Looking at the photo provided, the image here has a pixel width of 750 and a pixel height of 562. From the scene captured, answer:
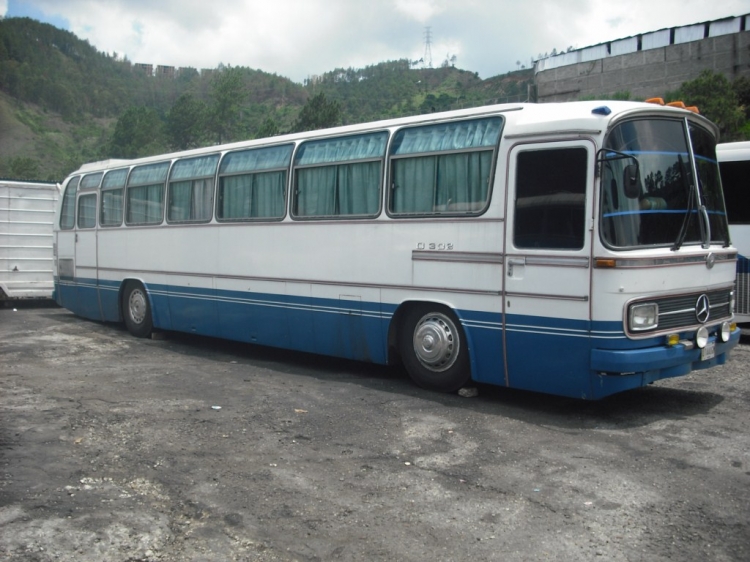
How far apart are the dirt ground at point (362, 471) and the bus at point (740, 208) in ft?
10.9

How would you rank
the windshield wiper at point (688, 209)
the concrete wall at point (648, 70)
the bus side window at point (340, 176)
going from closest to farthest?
the windshield wiper at point (688, 209) → the bus side window at point (340, 176) → the concrete wall at point (648, 70)

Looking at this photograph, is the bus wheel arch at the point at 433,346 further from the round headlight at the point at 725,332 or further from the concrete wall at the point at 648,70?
the concrete wall at the point at 648,70

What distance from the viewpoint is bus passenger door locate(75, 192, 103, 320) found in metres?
14.3

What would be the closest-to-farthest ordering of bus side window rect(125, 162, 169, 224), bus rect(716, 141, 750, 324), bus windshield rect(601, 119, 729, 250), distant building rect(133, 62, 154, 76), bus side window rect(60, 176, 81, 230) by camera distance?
bus windshield rect(601, 119, 729, 250) → bus rect(716, 141, 750, 324) → bus side window rect(125, 162, 169, 224) → bus side window rect(60, 176, 81, 230) → distant building rect(133, 62, 154, 76)

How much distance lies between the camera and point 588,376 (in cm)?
696

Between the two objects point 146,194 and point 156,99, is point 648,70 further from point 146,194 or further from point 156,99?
point 156,99

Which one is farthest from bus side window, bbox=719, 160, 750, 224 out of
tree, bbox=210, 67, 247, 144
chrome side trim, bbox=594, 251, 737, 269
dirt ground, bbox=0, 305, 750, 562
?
tree, bbox=210, 67, 247, 144

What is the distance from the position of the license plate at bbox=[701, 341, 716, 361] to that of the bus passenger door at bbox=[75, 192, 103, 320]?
10574 mm

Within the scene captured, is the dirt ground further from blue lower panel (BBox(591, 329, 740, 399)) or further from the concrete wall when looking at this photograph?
the concrete wall

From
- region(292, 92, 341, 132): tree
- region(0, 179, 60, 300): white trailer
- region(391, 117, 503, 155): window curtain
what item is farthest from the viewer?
region(292, 92, 341, 132): tree

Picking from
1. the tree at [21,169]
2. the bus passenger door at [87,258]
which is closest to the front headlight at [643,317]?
the bus passenger door at [87,258]

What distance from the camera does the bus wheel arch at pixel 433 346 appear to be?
26.6 ft

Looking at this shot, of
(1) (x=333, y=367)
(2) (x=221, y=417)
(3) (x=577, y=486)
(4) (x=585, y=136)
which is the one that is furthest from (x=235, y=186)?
(3) (x=577, y=486)

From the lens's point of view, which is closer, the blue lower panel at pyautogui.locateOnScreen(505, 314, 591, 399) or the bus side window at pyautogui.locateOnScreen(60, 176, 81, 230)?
the blue lower panel at pyautogui.locateOnScreen(505, 314, 591, 399)
